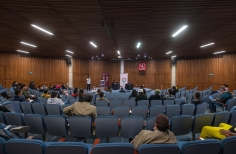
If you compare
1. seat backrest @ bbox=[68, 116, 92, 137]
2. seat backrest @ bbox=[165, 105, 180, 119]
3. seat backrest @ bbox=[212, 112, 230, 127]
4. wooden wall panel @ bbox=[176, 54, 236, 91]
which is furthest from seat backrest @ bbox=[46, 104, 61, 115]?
wooden wall panel @ bbox=[176, 54, 236, 91]

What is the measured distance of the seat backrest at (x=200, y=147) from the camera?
2.28 metres

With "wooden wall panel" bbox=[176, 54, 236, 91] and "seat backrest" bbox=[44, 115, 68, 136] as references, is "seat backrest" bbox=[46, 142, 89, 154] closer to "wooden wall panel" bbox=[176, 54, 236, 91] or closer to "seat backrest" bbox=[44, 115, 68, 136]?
"seat backrest" bbox=[44, 115, 68, 136]

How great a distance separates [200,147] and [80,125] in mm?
2706

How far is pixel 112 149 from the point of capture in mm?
2188

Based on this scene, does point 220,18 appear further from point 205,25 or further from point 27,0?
point 27,0

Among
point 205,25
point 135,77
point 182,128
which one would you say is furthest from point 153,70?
point 182,128

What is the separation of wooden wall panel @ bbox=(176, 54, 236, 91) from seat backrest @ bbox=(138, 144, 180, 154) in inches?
732

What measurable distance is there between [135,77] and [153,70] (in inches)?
115

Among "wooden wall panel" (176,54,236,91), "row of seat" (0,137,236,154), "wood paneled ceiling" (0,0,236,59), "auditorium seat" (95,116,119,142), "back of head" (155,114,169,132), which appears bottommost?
"auditorium seat" (95,116,119,142)

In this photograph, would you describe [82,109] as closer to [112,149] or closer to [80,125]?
[80,125]

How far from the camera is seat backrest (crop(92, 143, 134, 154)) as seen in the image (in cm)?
217

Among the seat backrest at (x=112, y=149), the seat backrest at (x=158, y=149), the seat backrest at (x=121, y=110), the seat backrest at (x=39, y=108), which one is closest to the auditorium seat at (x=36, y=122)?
the seat backrest at (x=39, y=108)

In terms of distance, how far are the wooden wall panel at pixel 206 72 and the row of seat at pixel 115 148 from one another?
59.4 feet

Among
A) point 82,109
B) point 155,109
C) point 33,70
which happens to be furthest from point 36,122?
point 33,70
